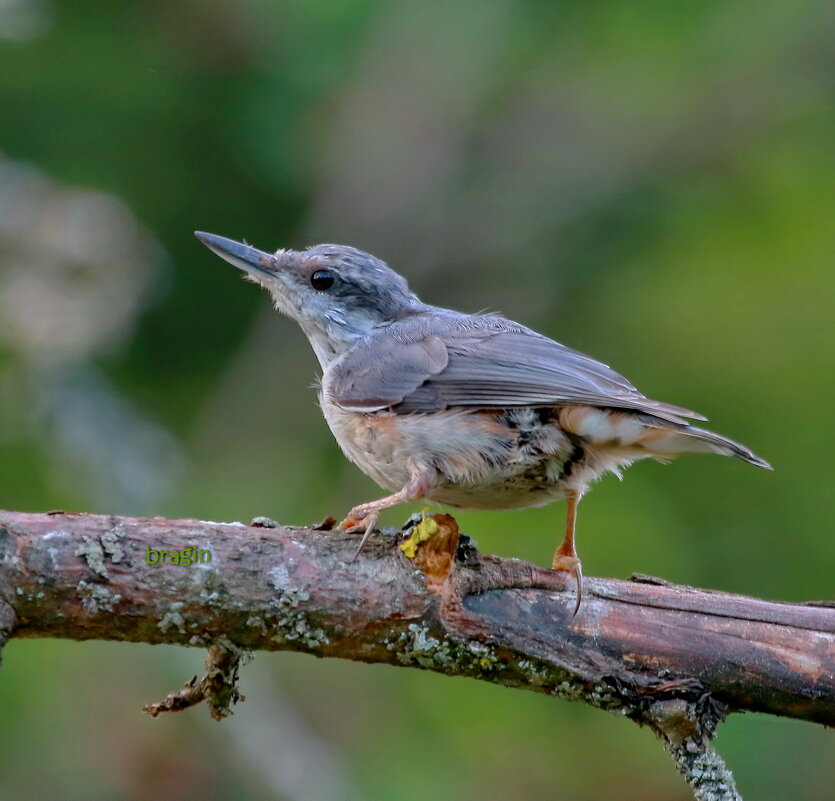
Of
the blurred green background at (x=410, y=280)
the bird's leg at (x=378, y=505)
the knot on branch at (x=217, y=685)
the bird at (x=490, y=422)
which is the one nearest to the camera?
the knot on branch at (x=217, y=685)

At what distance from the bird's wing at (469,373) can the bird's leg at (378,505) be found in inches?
10.9

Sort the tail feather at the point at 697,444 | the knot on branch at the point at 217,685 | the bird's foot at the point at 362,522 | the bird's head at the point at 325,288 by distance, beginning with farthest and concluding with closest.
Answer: the bird's head at the point at 325,288 < the tail feather at the point at 697,444 < the bird's foot at the point at 362,522 < the knot on branch at the point at 217,685

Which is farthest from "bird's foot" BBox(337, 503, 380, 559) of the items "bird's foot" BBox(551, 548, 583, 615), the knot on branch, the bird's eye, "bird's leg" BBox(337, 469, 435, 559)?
the bird's eye

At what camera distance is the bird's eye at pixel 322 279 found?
3971 millimetres

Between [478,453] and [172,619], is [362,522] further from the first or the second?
[172,619]

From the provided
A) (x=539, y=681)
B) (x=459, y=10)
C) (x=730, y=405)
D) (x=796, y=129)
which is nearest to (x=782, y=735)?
(x=730, y=405)

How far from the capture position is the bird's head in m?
3.96

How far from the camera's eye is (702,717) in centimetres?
253

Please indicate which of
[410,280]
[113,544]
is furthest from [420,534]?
[410,280]

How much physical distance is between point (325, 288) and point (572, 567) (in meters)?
1.53

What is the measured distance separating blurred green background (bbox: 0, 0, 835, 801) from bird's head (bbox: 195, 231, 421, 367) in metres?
0.69

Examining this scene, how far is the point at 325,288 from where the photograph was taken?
399cm

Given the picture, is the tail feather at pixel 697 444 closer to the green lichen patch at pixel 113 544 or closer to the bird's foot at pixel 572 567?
the bird's foot at pixel 572 567

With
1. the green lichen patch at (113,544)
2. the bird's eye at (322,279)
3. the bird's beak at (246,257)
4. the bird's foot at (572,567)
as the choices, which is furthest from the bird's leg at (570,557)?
the bird's beak at (246,257)
